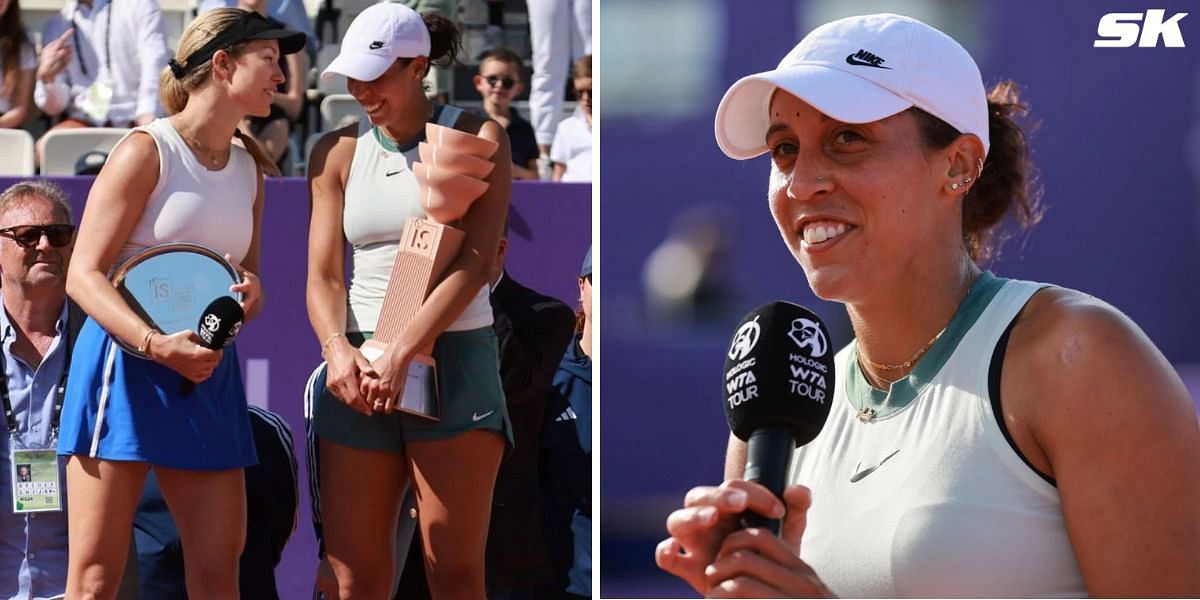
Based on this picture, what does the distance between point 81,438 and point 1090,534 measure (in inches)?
78.4

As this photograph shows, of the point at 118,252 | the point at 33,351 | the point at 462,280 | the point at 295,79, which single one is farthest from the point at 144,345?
the point at 295,79

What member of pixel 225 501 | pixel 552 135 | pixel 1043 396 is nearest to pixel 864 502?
pixel 1043 396

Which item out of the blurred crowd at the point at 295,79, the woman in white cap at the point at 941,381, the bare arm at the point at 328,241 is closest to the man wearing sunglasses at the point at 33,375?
the blurred crowd at the point at 295,79

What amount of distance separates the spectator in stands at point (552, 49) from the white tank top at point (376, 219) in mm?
376

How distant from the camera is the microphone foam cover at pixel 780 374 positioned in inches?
48.7

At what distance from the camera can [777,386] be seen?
1245 mm

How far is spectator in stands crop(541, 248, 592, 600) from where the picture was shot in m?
3.17

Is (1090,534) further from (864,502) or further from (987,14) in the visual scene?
(987,14)

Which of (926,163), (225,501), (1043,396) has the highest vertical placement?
(926,163)

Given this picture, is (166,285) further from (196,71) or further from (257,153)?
(196,71)

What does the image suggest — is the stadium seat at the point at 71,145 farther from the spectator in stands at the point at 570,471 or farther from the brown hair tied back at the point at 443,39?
the spectator in stands at the point at 570,471

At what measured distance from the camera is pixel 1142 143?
351 cm

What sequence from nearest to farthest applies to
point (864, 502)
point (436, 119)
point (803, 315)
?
point (803, 315), point (864, 502), point (436, 119)

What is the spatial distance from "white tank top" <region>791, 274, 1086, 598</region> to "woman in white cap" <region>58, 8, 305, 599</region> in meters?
1.55
